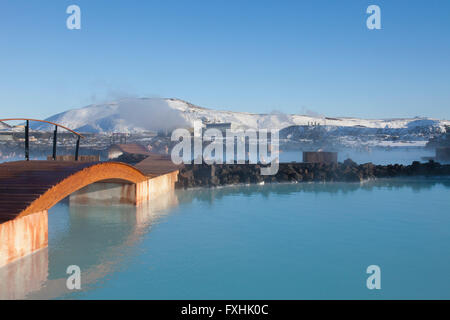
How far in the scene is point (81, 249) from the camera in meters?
11.4

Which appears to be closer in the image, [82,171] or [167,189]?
[82,171]

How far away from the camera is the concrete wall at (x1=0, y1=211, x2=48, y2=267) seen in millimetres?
8945

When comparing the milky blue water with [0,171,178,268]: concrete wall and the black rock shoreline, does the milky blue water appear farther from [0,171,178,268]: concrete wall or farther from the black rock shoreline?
the black rock shoreline

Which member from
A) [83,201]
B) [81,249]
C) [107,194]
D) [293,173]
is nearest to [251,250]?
[81,249]

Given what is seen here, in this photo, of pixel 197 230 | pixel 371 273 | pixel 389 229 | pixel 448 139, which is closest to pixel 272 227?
pixel 197 230

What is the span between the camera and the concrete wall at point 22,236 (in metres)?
8.95

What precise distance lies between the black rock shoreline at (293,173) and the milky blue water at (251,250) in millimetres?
6257

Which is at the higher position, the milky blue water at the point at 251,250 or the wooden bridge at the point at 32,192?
the wooden bridge at the point at 32,192

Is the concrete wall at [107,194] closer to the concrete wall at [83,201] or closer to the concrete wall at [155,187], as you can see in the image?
the concrete wall at [83,201]

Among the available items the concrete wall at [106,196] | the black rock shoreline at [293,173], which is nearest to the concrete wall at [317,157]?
the black rock shoreline at [293,173]
